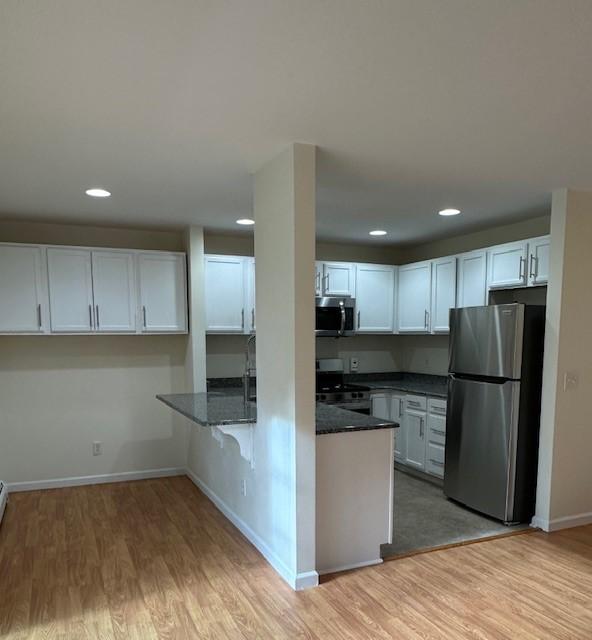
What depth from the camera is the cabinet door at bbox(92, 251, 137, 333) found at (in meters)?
4.30

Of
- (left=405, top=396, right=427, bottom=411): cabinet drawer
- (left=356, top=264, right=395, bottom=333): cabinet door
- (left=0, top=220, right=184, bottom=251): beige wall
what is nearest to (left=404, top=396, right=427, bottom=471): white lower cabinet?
(left=405, top=396, right=427, bottom=411): cabinet drawer

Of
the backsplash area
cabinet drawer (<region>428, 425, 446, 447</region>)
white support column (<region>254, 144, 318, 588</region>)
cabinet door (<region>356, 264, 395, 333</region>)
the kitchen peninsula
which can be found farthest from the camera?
cabinet door (<region>356, 264, 395, 333</region>)

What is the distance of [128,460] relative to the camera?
4.70m

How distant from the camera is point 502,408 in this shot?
3.54 metres

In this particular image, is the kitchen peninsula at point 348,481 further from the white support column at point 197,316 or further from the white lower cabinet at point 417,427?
the white lower cabinet at point 417,427

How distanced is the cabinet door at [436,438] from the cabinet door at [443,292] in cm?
82

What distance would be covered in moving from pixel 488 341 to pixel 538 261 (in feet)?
2.61

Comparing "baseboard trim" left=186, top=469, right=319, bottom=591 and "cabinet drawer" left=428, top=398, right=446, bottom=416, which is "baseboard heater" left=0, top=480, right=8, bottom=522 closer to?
"baseboard trim" left=186, top=469, right=319, bottom=591

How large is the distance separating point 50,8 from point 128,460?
4.18 meters

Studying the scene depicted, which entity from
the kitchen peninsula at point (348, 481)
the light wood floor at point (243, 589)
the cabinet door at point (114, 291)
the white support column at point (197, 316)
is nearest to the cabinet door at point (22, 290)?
the cabinet door at point (114, 291)

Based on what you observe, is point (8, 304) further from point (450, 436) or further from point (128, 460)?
point (450, 436)

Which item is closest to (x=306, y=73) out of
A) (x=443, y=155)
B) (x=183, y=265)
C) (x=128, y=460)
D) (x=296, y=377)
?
(x=443, y=155)

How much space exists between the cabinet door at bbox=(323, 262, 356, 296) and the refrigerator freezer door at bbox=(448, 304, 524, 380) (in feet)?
4.51

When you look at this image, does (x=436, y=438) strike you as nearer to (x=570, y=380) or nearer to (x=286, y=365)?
(x=570, y=380)
